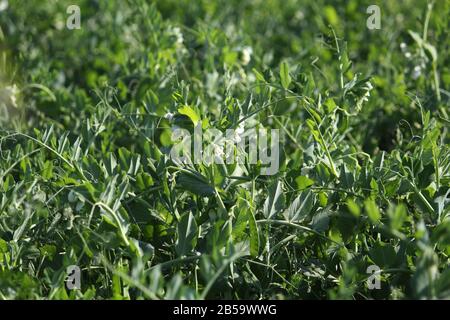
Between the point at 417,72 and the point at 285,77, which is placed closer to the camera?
the point at 285,77

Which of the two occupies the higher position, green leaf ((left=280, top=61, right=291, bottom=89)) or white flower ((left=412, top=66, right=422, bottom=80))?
green leaf ((left=280, top=61, right=291, bottom=89))

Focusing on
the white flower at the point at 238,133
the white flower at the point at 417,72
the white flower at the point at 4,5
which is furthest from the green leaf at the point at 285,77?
the white flower at the point at 4,5

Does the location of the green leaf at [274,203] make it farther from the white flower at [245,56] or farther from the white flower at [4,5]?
the white flower at [4,5]

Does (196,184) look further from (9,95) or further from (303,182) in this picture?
(9,95)

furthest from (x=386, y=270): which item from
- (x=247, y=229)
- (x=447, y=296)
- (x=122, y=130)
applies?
(x=122, y=130)

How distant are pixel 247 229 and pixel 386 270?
1.15 feet

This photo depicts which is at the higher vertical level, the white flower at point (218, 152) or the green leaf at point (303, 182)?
the white flower at point (218, 152)

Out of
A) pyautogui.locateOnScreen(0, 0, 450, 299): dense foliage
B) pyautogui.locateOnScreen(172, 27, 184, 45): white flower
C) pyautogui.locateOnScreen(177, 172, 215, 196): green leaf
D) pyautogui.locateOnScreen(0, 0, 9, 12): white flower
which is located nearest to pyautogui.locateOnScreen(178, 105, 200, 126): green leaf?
pyautogui.locateOnScreen(0, 0, 450, 299): dense foliage

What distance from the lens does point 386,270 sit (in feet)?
5.38

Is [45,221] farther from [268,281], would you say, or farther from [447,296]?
[447,296]

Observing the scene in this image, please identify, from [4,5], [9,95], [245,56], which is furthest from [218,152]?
[4,5]

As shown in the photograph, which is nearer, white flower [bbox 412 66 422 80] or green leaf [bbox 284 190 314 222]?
green leaf [bbox 284 190 314 222]

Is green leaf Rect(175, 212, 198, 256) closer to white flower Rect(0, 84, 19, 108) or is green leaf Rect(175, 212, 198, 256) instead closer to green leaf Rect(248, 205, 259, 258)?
green leaf Rect(248, 205, 259, 258)

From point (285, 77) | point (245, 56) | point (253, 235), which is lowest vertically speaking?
point (253, 235)
